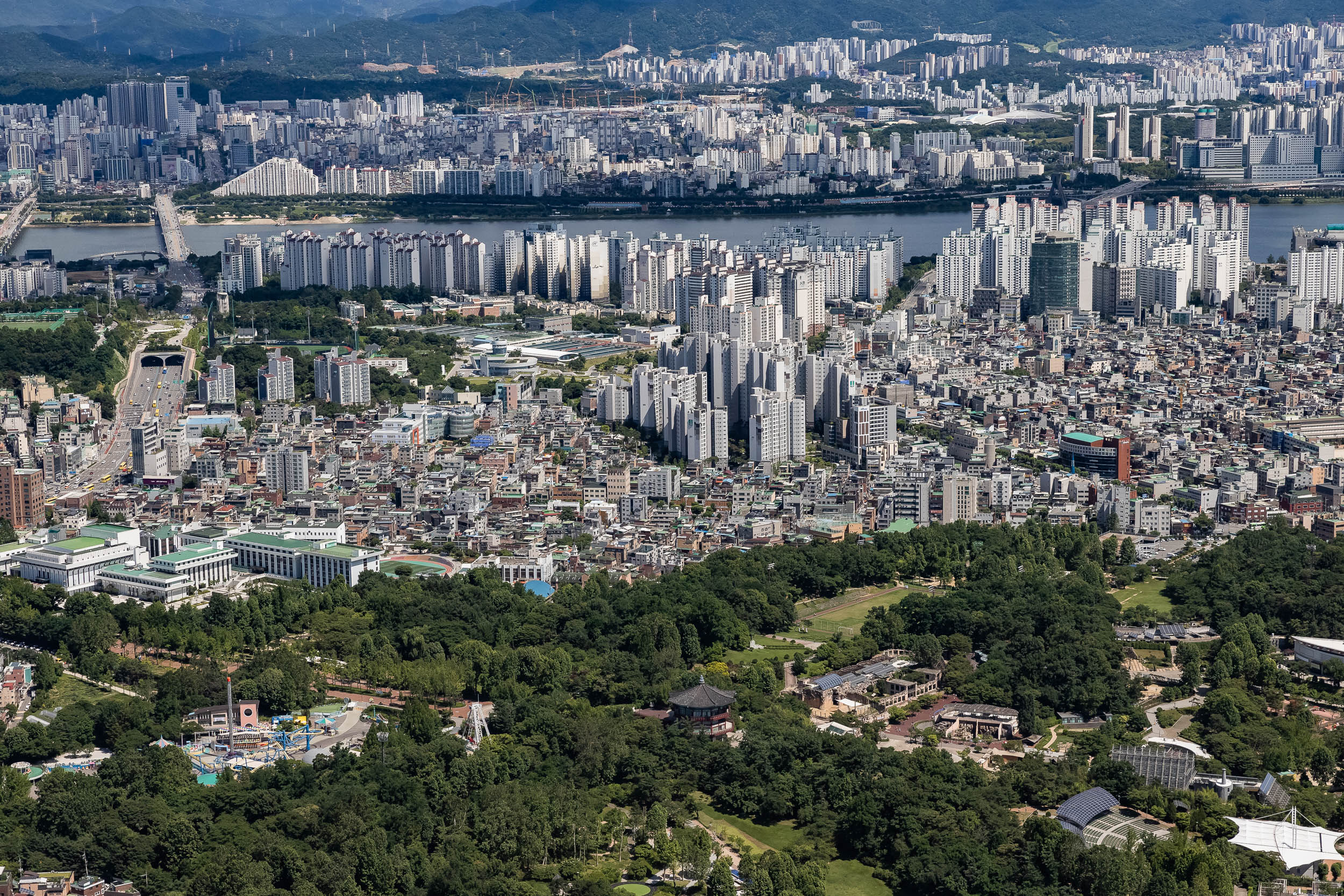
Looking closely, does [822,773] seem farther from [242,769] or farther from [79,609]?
[79,609]

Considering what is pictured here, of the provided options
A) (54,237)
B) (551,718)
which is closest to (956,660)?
(551,718)

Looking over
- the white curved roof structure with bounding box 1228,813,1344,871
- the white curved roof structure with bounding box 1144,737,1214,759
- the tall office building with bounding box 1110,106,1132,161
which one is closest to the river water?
the tall office building with bounding box 1110,106,1132,161

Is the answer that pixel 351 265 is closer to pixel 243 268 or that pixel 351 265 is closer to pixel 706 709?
pixel 243 268

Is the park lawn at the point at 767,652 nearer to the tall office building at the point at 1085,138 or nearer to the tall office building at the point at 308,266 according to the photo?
the tall office building at the point at 308,266

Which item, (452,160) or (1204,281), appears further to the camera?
(452,160)

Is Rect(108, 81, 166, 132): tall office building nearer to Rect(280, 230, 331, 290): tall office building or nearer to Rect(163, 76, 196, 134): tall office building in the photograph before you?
Rect(163, 76, 196, 134): tall office building

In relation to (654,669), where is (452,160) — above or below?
above

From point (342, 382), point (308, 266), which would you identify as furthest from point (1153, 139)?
point (342, 382)
